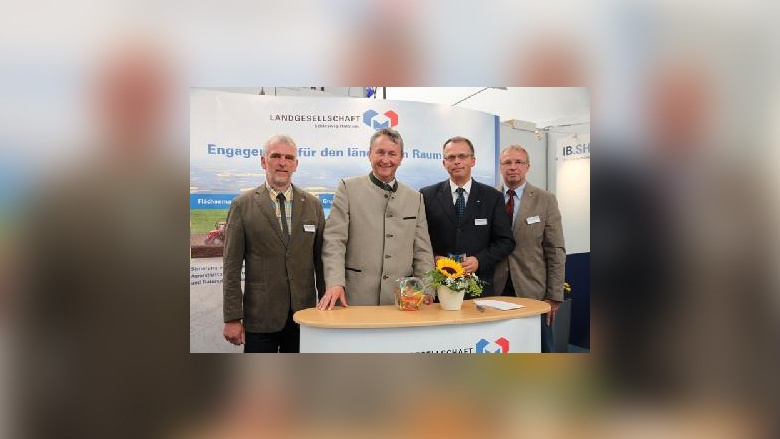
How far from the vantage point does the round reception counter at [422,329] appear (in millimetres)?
1438

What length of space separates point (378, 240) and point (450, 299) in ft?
1.09

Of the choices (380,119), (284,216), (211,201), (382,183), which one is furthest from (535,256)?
(211,201)

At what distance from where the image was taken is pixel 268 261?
1546 mm

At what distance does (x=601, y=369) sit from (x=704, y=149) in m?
0.73

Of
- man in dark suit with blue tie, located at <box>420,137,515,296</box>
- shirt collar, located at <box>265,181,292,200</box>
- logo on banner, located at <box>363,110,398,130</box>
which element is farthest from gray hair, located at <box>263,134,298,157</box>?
man in dark suit with blue tie, located at <box>420,137,515,296</box>

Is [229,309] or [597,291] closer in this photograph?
[597,291]

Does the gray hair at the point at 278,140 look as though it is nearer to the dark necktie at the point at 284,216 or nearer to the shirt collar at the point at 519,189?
the dark necktie at the point at 284,216

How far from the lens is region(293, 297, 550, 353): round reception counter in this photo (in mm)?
1438

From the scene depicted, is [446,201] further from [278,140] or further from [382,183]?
[278,140]

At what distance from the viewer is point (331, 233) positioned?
1569mm
